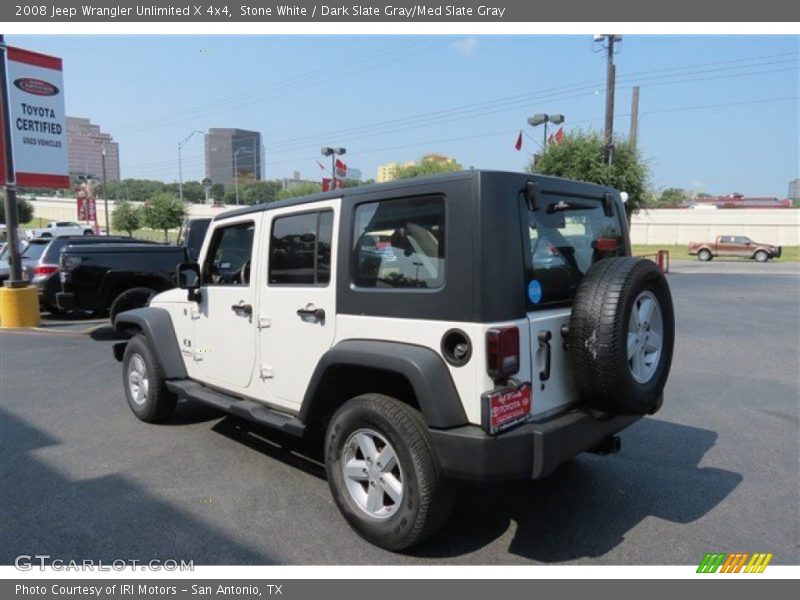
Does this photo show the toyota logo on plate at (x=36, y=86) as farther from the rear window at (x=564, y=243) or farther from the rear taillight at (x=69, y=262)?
the rear window at (x=564, y=243)

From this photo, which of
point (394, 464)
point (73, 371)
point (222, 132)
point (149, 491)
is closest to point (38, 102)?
point (73, 371)

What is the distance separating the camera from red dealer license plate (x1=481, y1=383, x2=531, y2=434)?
2703 millimetres

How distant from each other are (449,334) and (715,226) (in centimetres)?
5764

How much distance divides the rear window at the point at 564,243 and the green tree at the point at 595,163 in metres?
20.1

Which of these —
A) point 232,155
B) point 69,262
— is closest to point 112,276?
point 69,262

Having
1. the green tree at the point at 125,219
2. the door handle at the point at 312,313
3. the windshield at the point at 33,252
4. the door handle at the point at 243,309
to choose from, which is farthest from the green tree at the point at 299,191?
the door handle at the point at 312,313

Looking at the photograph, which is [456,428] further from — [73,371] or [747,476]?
[73,371]

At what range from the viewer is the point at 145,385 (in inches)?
212

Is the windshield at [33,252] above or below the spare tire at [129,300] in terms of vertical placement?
above

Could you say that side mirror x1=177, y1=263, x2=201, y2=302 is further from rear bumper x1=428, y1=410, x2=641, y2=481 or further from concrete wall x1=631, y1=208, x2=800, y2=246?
concrete wall x1=631, y1=208, x2=800, y2=246

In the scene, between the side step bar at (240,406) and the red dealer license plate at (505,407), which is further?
the side step bar at (240,406)

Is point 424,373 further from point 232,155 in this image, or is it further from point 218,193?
point 218,193

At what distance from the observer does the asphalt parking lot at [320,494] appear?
3186 mm

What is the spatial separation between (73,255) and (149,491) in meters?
6.92
